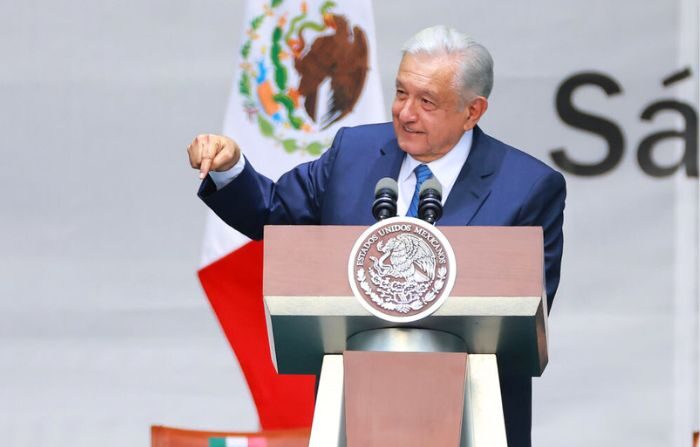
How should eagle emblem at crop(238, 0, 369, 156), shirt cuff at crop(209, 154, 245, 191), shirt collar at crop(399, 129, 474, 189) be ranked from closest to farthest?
shirt cuff at crop(209, 154, 245, 191) < shirt collar at crop(399, 129, 474, 189) < eagle emblem at crop(238, 0, 369, 156)

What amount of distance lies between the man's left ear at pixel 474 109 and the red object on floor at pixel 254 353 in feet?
4.81

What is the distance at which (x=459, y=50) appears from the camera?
3391 millimetres

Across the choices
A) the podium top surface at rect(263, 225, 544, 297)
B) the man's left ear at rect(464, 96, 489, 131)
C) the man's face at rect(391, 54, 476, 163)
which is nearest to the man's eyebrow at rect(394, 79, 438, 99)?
the man's face at rect(391, 54, 476, 163)

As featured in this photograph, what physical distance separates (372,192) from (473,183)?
21 cm

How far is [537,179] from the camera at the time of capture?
3.43m

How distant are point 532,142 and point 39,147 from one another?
4.80 feet

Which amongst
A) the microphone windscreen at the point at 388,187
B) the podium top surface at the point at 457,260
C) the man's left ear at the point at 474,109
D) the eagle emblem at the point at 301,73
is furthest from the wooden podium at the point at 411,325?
the eagle emblem at the point at 301,73

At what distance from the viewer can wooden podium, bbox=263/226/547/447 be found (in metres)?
2.84

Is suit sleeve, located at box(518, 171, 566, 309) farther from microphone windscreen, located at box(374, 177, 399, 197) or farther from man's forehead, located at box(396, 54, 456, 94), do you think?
microphone windscreen, located at box(374, 177, 399, 197)

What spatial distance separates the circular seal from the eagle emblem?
2024mm

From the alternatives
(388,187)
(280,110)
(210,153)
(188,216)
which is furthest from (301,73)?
(388,187)

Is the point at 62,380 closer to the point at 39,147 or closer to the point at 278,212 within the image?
the point at 39,147

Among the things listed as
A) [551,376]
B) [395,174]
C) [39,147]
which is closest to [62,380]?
[39,147]

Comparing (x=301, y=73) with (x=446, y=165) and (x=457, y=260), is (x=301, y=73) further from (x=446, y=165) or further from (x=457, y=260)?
(x=457, y=260)
